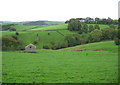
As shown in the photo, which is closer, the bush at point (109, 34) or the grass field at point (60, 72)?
the grass field at point (60, 72)

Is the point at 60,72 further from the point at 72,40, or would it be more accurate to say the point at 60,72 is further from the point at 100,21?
the point at 100,21

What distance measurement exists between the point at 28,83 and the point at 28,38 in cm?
11197

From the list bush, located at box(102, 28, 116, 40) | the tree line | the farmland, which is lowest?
the farmland

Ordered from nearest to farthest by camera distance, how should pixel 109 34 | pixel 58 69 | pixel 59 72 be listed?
pixel 59 72, pixel 58 69, pixel 109 34

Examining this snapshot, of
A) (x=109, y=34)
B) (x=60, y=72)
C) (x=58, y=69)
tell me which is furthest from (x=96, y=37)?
(x=60, y=72)

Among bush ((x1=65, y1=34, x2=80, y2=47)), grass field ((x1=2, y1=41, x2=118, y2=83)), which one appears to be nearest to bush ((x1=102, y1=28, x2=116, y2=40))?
bush ((x1=65, y1=34, x2=80, y2=47))

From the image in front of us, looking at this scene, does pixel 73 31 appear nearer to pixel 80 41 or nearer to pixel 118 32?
pixel 80 41

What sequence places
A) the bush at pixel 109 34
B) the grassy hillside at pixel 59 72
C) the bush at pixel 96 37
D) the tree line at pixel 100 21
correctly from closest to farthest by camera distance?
the grassy hillside at pixel 59 72 < the bush at pixel 96 37 < the bush at pixel 109 34 < the tree line at pixel 100 21

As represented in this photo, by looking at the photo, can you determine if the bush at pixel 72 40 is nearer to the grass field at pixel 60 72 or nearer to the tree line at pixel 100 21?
the tree line at pixel 100 21

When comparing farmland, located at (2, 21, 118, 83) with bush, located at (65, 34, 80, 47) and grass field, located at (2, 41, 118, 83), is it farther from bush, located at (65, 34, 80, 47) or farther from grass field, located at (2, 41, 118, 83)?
bush, located at (65, 34, 80, 47)

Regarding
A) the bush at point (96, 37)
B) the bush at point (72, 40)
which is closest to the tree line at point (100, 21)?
the bush at point (96, 37)

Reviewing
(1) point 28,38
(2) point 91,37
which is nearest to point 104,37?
(2) point 91,37

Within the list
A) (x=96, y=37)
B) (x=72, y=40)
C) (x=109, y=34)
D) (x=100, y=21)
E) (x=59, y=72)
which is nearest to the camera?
(x=59, y=72)

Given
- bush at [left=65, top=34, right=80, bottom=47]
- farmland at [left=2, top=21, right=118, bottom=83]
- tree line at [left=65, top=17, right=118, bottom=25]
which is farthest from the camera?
tree line at [left=65, top=17, right=118, bottom=25]
